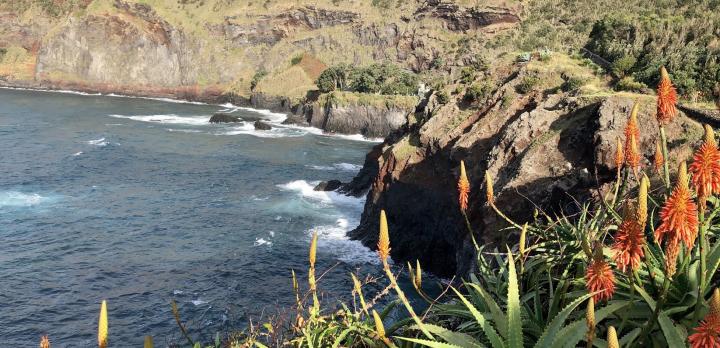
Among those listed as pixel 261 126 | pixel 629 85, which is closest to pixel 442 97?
pixel 629 85

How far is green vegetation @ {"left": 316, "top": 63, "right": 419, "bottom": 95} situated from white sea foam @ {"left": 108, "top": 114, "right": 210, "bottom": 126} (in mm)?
25625

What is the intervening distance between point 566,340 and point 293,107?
392 ft

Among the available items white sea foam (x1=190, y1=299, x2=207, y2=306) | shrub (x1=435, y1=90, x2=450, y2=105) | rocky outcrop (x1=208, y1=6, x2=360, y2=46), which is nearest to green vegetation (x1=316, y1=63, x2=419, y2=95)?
rocky outcrop (x1=208, y1=6, x2=360, y2=46)

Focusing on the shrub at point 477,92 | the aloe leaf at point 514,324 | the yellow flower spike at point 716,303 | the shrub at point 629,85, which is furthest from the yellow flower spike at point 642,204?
the shrub at point 477,92

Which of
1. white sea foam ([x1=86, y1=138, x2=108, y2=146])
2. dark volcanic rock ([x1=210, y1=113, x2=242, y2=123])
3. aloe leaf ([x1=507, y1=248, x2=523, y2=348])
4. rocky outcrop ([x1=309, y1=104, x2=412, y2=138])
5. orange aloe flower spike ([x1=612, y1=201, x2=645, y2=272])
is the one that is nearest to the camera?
orange aloe flower spike ([x1=612, y1=201, x2=645, y2=272])

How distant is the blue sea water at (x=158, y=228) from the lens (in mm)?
30422

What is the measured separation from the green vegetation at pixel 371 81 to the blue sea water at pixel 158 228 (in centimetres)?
2509

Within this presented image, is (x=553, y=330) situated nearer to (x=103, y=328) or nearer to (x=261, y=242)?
(x=103, y=328)

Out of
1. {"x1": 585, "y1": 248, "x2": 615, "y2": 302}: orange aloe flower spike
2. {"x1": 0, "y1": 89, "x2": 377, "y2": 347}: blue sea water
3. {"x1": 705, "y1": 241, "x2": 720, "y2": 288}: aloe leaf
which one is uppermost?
{"x1": 585, "y1": 248, "x2": 615, "y2": 302}: orange aloe flower spike

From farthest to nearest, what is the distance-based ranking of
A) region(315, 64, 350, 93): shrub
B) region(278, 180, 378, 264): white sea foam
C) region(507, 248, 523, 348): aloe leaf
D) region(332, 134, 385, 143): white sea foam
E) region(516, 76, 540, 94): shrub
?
1. region(315, 64, 350, 93): shrub
2. region(332, 134, 385, 143): white sea foam
3. region(278, 180, 378, 264): white sea foam
4. region(516, 76, 540, 94): shrub
5. region(507, 248, 523, 348): aloe leaf

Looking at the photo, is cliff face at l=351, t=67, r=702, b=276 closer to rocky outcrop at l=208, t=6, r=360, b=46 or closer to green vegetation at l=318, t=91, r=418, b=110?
green vegetation at l=318, t=91, r=418, b=110

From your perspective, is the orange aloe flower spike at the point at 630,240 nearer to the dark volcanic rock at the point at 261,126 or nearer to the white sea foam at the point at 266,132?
the white sea foam at the point at 266,132

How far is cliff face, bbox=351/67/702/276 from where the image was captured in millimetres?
23516

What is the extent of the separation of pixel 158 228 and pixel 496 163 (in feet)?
93.0
